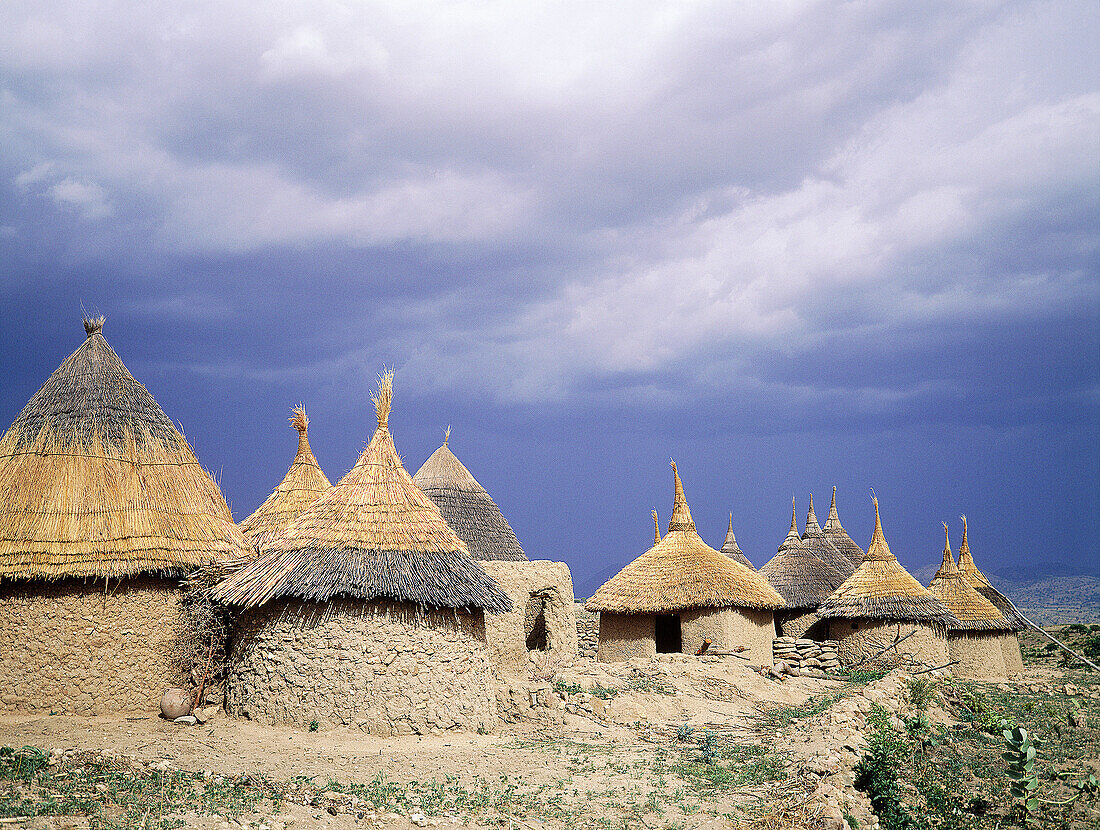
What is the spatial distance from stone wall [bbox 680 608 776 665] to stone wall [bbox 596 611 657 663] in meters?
0.81

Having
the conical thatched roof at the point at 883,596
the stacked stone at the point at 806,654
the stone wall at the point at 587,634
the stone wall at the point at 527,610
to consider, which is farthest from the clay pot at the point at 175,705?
the conical thatched roof at the point at 883,596

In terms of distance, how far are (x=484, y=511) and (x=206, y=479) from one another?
24.0 ft

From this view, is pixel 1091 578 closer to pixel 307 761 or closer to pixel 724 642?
pixel 724 642

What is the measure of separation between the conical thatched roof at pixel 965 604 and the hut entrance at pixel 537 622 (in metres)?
10.4

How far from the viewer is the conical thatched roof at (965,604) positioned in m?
21.8

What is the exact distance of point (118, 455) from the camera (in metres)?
14.0

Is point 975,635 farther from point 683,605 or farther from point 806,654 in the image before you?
point 683,605

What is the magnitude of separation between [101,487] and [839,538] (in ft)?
83.7

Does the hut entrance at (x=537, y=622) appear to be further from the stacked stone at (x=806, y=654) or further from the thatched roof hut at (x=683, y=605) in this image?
the stacked stone at (x=806, y=654)

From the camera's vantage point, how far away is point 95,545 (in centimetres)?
1290

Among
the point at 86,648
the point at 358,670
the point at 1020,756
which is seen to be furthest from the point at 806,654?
the point at 1020,756

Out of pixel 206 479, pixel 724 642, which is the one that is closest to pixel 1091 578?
pixel 724 642

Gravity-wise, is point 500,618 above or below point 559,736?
above

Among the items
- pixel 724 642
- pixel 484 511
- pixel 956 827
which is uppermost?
pixel 484 511
